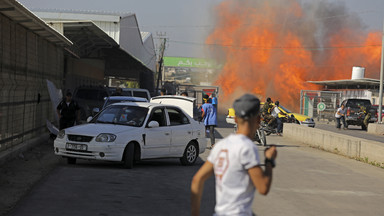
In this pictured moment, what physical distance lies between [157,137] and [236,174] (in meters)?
9.70

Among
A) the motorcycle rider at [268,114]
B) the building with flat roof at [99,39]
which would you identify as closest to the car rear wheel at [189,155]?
the motorcycle rider at [268,114]

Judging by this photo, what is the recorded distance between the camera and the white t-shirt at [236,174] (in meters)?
3.84

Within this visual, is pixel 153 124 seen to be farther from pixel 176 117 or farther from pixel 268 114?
pixel 268 114

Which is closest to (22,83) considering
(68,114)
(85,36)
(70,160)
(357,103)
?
(68,114)

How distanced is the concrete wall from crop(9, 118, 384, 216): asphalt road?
182 centimetres

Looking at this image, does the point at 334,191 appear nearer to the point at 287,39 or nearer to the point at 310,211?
the point at 310,211

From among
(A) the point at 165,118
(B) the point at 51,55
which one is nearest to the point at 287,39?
(B) the point at 51,55

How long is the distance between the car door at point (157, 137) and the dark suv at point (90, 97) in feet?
42.6

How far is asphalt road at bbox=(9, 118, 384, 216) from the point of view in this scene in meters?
8.31

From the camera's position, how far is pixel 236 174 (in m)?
3.88

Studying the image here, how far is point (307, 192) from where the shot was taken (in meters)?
10.6

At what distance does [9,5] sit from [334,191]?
7.40m

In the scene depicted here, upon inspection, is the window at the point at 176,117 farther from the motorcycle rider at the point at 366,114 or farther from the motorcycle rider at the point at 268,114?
the motorcycle rider at the point at 366,114

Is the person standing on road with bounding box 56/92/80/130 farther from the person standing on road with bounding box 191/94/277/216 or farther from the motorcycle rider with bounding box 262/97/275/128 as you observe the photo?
the person standing on road with bounding box 191/94/277/216
